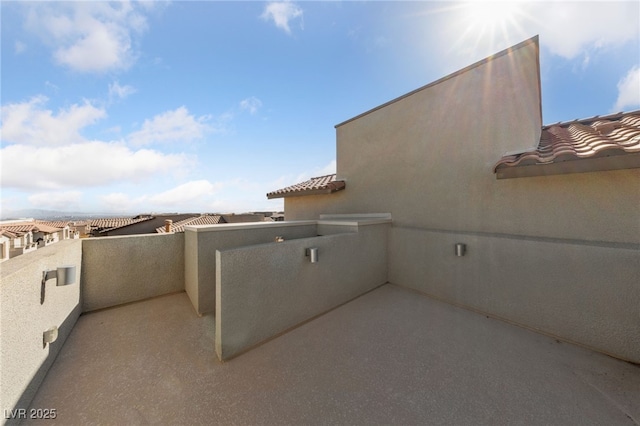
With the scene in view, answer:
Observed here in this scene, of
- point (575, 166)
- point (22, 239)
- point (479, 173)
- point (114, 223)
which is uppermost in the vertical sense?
point (479, 173)

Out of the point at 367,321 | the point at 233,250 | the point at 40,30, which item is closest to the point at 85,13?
the point at 40,30

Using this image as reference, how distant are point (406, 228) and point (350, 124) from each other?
19.2 ft

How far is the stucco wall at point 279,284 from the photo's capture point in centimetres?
427

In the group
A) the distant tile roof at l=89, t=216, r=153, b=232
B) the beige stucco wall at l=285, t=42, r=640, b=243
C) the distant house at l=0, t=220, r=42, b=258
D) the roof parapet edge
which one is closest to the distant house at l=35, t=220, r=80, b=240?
the distant house at l=0, t=220, r=42, b=258

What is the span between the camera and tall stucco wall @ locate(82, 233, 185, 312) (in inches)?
244

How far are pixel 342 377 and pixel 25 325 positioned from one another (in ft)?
16.8

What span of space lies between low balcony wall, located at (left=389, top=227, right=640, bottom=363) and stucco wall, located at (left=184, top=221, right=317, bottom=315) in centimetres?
559

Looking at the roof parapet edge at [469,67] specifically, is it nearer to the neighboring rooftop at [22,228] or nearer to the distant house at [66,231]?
the distant house at [66,231]

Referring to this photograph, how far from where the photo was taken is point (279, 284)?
5031mm

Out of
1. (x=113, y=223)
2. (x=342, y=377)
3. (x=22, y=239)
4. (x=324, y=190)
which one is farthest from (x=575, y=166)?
(x=113, y=223)

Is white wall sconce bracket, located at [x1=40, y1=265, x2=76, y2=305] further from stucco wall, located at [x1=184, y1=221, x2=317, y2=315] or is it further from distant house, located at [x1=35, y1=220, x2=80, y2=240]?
distant house, located at [x1=35, y1=220, x2=80, y2=240]

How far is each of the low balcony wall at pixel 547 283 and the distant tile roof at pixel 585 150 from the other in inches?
69.0

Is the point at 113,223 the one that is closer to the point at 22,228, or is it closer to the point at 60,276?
the point at 22,228

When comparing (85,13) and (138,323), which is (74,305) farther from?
(85,13)
